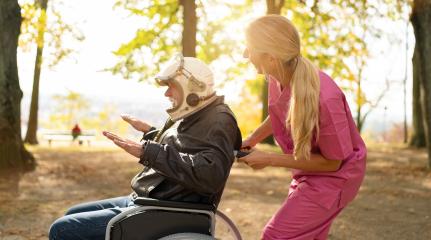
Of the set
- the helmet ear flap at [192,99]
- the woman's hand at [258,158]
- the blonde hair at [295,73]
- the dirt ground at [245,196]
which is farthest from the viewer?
the dirt ground at [245,196]

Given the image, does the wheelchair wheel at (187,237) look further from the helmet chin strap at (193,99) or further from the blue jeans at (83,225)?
the helmet chin strap at (193,99)

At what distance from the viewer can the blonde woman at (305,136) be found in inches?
112

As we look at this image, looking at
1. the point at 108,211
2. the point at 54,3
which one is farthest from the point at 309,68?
the point at 54,3

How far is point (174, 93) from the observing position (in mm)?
3186

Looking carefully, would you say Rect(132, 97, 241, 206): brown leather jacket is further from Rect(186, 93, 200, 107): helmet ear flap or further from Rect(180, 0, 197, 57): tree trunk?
Rect(180, 0, 197, 57): tree trunk

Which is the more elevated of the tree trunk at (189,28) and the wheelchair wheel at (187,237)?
the wheelchair wheel at (187,237)

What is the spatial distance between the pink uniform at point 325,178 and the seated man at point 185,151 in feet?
1.09

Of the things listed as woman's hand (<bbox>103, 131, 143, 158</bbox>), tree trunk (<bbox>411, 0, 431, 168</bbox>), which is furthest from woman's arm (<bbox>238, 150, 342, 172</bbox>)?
tree trunk (<bbox>411, 0, 431, 168</bbox>)

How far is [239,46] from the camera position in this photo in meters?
21.4

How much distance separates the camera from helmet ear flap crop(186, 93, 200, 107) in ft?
10.3

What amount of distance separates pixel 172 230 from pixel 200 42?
18006 mm

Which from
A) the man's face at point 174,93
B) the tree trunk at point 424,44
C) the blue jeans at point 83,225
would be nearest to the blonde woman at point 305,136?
the man's face at point 174,93

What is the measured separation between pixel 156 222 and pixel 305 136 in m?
0.87

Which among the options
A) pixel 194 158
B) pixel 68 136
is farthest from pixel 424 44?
pixel 68 136
